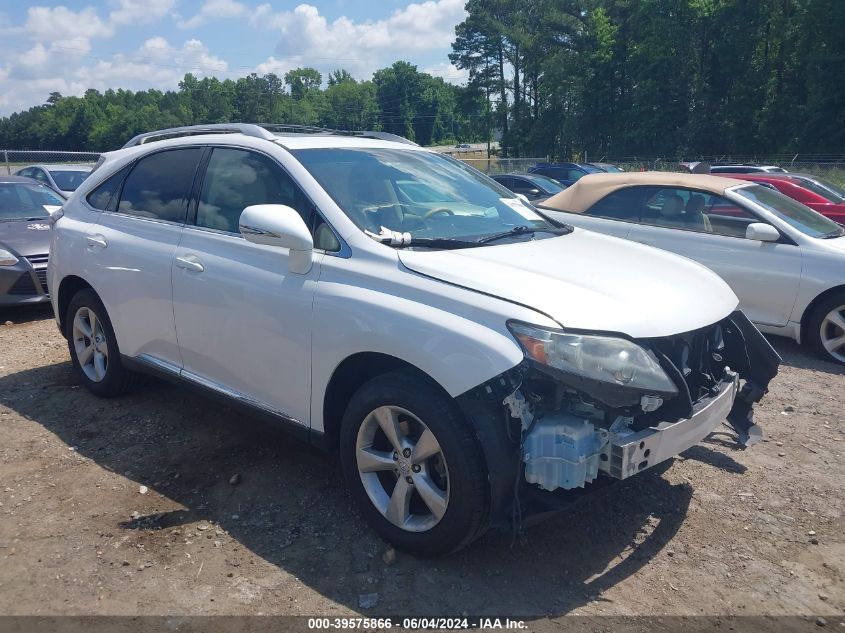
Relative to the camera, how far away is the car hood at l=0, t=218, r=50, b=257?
786cm

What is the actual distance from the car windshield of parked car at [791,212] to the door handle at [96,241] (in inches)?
230

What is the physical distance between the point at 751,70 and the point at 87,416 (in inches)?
1954

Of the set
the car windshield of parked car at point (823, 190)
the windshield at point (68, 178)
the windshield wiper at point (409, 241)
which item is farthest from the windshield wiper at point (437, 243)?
the windshield at point (68, 178)

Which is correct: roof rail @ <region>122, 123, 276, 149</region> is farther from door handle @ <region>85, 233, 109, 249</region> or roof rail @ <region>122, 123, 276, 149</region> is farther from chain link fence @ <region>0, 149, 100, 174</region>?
chain link fence @ <region>0, 149, 100, 174</region>

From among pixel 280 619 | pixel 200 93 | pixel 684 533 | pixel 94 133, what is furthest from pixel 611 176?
pixel 200 93

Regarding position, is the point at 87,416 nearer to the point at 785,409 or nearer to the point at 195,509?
the point at 195,509

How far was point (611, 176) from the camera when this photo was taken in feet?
26.2

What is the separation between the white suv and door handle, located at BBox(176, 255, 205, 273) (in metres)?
0.01

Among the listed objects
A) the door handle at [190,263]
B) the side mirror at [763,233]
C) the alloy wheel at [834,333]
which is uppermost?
the door handle at [190,263]

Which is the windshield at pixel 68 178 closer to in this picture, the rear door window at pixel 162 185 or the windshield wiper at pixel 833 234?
the rear door window at pixel 162 185

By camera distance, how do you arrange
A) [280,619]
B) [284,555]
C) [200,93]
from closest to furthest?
Answer: [280,619], [284,555], [200,93]

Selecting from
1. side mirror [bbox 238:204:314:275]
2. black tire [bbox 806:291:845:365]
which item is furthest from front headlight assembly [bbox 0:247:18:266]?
black tire [bbox 806:291:845:365]

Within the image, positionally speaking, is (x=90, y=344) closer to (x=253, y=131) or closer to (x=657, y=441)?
(x=253, y=131)

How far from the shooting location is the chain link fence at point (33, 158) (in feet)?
70.9
